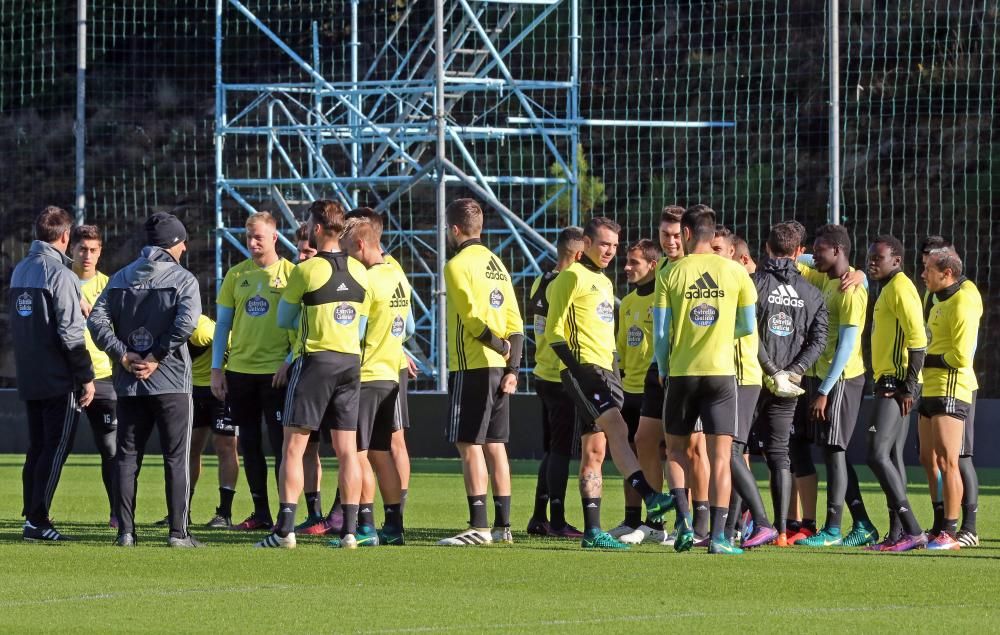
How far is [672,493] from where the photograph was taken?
379 inches

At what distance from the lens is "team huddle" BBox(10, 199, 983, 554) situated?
31.1 ft

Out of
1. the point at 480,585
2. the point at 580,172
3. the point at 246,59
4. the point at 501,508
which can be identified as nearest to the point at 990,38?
the point at 580,172

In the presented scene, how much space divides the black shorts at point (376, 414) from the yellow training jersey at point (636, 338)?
1.67 m

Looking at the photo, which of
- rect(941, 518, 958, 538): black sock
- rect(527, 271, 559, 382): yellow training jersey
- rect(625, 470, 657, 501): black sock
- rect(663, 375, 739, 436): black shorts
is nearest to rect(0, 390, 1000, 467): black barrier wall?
rect(941, 518, 958, 538): black sock

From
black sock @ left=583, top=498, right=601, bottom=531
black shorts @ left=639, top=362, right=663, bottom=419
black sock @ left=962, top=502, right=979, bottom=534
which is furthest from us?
black sock @ left=962, top=502, right=979, bottom=534

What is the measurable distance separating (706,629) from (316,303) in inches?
143

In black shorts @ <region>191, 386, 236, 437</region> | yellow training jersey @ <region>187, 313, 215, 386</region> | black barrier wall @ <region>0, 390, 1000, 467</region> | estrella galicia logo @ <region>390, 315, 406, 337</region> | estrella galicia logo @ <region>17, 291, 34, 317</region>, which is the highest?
estrella galicia logo @ <region>17, 291, 34, 317</region>

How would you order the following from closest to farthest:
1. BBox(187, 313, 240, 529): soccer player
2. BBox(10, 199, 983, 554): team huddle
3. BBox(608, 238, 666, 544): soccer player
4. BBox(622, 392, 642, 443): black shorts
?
BBox(10, 199, 983, 554): team huddle
BBox(608, 238, 666, 544): soccer player
BBox(622, 392, 642, 443): black shorts
BBox(187, 313, 240, 529): soccer player

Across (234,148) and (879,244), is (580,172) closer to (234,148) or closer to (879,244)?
(234,148)

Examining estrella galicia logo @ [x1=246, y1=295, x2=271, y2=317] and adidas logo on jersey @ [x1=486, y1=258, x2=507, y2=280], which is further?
estrella galicia logo @ [x1=246, y1=295, x2=271, y2=317]

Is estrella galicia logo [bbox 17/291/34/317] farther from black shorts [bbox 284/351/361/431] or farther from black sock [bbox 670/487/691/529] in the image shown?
black sock [bbox 670/487/691/529]

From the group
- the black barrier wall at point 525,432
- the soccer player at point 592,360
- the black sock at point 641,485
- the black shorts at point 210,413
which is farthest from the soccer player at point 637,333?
the black barrier wall at point 525,432

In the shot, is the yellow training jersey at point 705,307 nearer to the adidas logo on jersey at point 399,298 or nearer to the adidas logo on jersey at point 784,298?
the adidas logo on jersey at point 784,298

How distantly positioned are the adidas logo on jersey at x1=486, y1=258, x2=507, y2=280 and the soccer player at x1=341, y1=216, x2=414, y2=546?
0.55 m
